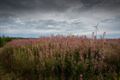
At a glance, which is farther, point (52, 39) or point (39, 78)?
point (52, 39)

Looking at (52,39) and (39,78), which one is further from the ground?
(52,39)

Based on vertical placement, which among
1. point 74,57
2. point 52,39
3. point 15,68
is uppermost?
point 52,39

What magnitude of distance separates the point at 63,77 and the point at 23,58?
113 inches

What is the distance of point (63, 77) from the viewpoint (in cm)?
612

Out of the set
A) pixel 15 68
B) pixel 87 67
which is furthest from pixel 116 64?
pixel 15 68

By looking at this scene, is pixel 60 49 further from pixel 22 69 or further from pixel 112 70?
pixel 112 70

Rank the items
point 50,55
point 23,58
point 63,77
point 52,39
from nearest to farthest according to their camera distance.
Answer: point 63,77
point 50,55
point 23,58
point 52,39

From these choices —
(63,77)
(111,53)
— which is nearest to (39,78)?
(63,77)

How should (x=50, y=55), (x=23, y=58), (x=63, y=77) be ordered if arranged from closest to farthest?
1. (x=63, y=77)
2. (x=50, y=55)
3. (x=23, y=58)

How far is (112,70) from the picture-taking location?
6.46m

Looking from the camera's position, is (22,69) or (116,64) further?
(22,69)

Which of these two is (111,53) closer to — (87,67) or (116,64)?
(116,64)

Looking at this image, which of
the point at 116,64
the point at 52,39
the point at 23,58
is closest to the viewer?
the point at 116,64

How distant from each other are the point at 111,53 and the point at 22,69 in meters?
3.75
